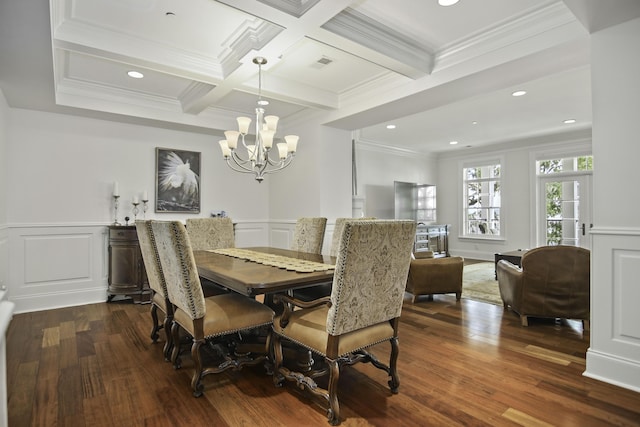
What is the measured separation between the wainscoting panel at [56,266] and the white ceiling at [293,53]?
1.47m

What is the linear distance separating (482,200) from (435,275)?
4.64m

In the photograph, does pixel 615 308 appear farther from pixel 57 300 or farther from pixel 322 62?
pixel 57 300

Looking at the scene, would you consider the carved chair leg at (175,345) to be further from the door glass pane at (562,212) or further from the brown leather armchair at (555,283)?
→ the door glass pane at (562,212)

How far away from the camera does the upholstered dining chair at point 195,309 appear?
81.5 inches

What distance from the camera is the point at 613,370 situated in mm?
2258

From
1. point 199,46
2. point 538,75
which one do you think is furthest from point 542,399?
point 199,46

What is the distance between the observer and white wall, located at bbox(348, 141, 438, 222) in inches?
286

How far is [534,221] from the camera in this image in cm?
709

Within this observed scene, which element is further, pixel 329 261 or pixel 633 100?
pixel 329 261

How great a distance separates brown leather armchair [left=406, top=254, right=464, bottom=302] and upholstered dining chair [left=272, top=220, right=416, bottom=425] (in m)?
2.21

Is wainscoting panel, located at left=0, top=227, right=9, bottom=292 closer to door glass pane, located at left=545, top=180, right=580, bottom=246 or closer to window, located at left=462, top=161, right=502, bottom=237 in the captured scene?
window, located at left=462, top=161, right=502, bottom=237

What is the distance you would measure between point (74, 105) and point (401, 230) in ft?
13.2

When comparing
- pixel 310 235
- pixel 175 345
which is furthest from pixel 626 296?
pixel 175 345

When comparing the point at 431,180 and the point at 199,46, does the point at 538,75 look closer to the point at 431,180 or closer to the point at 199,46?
the point at 199,46
